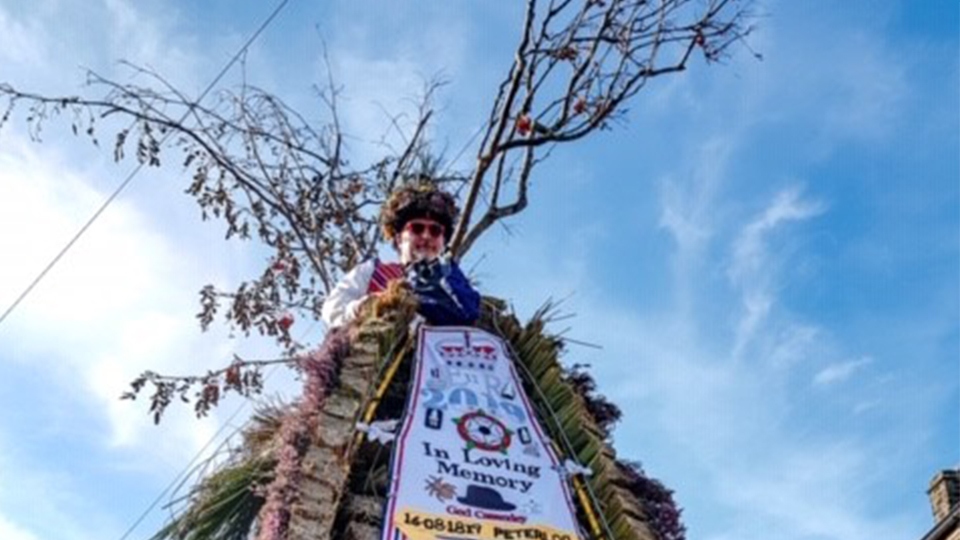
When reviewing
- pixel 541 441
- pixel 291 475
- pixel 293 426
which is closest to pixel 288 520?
pixel 291 475

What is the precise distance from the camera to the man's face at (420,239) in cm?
416

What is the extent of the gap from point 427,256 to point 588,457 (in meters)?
1.12

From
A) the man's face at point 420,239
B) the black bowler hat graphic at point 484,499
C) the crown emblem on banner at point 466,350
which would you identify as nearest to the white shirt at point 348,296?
the man's face at point 420,239

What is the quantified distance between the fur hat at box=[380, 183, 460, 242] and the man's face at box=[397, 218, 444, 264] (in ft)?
0.07

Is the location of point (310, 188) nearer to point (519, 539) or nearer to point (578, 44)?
point (578, 44)

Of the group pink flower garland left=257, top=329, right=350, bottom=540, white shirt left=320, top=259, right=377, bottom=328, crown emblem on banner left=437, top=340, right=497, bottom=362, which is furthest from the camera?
white shirt left=320, top=259, right=377, bottom=328

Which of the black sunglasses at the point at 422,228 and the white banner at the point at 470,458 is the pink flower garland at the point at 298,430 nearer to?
the white banner at the point at 470,458

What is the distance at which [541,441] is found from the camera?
127 inches

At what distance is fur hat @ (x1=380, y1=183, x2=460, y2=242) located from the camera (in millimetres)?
4207

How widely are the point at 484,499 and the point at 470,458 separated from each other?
0.52ft

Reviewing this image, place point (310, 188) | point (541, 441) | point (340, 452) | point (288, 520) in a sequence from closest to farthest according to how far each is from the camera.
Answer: point (288, 520) → point (340, 452) → point (541, 441) → point (310, 188)

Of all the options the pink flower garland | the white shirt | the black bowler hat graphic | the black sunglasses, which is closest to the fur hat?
the black sunglasses

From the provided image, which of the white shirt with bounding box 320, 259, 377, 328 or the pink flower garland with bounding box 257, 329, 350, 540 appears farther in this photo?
the white shirt with bounding box 320, 259, 377, 328

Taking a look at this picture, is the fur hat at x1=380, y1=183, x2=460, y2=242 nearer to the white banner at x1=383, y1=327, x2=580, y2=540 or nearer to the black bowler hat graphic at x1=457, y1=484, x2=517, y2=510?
the white banner at x1=383, y1=327, x2=580, y2=540
